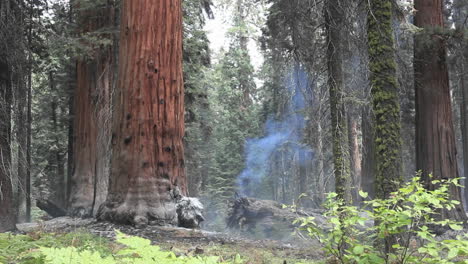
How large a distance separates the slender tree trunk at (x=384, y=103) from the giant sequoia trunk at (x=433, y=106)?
5.45 m

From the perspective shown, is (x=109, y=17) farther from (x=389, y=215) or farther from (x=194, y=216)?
(x=389, y=215)

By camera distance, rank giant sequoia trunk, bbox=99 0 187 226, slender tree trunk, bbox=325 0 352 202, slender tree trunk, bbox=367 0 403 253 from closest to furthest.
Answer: slender tree trunk, bbox=367 0 403 253
giant sequoia trunk, bbox=99 0 187 226
slender tree trunk, bbox=325 0 352 202

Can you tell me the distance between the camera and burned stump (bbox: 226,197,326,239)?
697 inches

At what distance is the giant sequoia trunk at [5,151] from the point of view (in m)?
9.04

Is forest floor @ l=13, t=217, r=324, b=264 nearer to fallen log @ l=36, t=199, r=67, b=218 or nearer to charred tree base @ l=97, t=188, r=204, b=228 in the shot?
charred tree base @ l=97, t=188, r=204, b=228

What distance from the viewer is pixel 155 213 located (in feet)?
20.5

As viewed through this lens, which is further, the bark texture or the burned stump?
the burned stump

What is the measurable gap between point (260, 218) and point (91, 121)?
401 inches

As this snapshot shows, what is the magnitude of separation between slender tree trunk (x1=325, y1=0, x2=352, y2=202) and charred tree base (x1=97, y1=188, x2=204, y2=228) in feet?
8.43

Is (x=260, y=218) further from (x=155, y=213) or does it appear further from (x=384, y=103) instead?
(x=384, y=103)

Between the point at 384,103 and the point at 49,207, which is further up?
the point at 384,103

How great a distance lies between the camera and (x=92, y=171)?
38.4 ft

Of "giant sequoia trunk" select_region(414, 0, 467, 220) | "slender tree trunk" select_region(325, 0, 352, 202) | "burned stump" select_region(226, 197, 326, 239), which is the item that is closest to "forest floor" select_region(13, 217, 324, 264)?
"slender tree trunk" select_region(325, 0, 352, 202)

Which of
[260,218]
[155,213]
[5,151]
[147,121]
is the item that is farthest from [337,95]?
[260,218]
